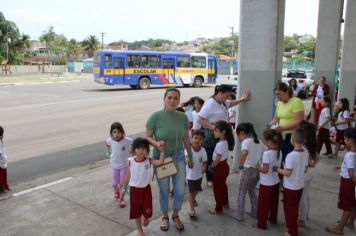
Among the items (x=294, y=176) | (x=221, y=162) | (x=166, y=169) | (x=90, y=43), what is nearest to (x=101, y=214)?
(x=166, y=169)

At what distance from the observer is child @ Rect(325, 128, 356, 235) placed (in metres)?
3.95

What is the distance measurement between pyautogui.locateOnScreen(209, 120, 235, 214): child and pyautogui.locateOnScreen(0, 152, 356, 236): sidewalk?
176 mm

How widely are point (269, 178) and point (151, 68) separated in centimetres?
2311

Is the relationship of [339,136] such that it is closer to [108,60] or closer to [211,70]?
[108,60]

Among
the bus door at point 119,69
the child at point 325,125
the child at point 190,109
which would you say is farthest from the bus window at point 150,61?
the child at point 325,125

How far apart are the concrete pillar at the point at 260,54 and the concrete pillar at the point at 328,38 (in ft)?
21.7

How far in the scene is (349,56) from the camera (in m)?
11.7

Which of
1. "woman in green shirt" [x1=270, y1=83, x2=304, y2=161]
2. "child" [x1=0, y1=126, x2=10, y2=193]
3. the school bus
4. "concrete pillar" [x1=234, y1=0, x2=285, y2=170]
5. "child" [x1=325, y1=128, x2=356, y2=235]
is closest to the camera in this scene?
"child" [x1=325, y1=128, x2=356, y2=235]

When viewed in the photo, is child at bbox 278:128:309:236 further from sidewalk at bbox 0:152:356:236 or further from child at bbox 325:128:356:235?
child at bbox 325:128:356:235

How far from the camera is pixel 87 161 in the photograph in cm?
782

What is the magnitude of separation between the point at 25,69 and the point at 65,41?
123 ft

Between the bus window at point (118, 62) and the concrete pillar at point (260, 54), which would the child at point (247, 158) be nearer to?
the concrete pillar at point (260, 54)

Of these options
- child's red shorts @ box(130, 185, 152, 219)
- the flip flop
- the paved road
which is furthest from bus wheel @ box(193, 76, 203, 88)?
A: child's red shorts @ box(130, 185, 152, 219)

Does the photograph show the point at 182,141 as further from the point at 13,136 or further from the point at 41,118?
the point at 41,118
